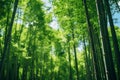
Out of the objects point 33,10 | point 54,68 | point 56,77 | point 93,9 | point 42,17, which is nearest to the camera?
point 93,9

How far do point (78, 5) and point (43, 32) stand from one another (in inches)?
376

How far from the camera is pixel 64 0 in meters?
13.3

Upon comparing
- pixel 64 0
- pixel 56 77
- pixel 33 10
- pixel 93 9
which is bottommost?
pixel 56 77

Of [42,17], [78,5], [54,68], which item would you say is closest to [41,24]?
[42,17]

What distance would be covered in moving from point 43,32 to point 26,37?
5.84ft

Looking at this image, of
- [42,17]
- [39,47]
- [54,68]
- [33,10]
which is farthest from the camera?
[54,68]

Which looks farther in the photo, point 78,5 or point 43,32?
point 43,32

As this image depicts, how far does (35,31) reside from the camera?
20406mm

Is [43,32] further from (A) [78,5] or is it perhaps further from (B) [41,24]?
(A) [78,5]

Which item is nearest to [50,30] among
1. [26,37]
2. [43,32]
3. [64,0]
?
[43,32]

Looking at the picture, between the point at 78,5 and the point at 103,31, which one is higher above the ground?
the point at 78,5

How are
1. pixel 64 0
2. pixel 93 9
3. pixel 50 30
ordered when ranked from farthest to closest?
pixel 50 30 < pixel 64 0 < pixel 93 9

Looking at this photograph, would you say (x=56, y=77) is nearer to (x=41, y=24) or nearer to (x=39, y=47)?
(x=39, y=47)

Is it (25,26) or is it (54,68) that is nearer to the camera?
(25,26)
